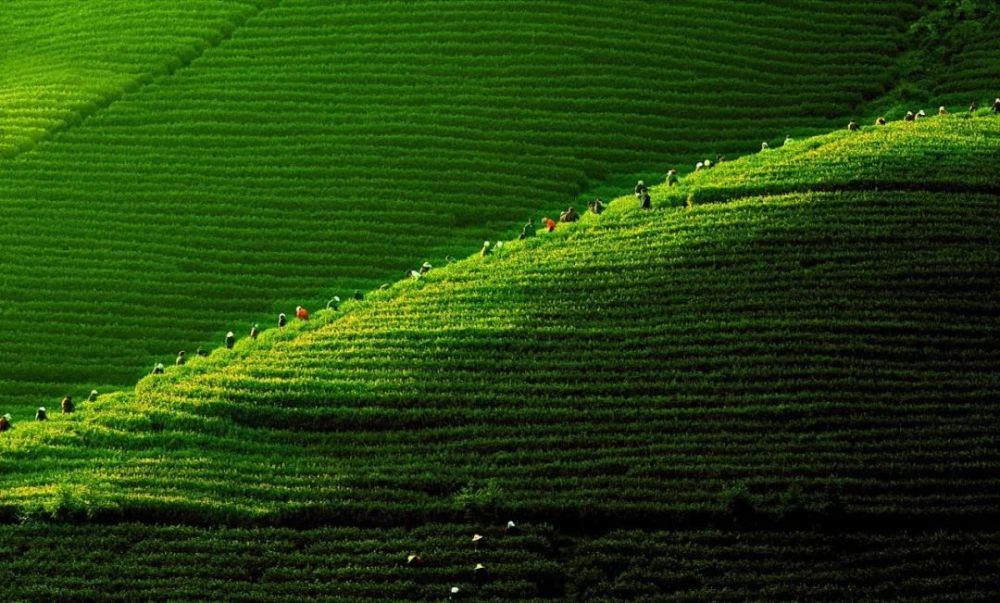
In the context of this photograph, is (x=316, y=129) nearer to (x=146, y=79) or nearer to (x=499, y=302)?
(x=146, y=79)

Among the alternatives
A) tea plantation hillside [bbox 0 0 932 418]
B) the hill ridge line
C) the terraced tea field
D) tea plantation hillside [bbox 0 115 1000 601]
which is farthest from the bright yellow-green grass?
the hill ridge line

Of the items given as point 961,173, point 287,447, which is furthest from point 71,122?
point 961,173

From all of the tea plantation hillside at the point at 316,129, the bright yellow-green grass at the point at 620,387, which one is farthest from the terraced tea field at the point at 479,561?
the tea plantation hillside at the point at 316,129

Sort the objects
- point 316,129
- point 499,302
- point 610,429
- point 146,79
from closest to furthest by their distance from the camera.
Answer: point 610,429
point 499,302
point 316,129
point 146,79

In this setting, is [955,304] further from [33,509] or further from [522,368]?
[33,509]

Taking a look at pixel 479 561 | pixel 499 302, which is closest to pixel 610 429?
pixel 479 561

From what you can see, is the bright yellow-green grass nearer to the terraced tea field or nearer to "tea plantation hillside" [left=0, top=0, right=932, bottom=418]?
the terraced tea field
